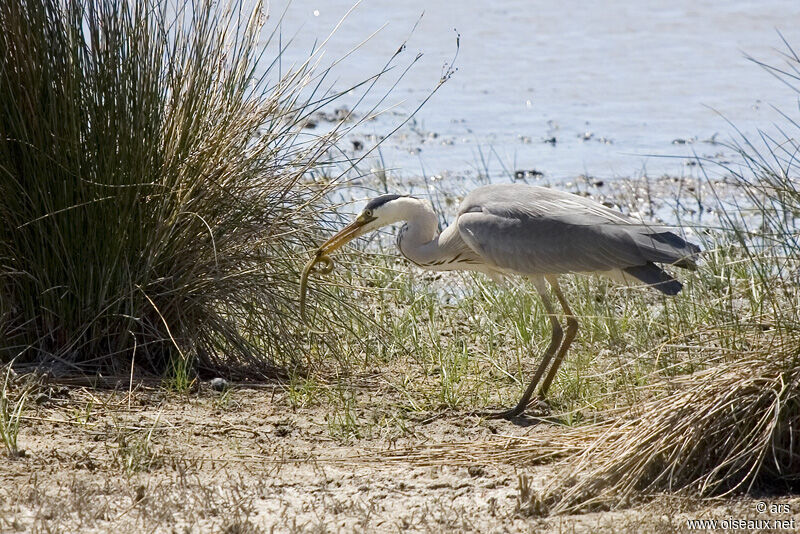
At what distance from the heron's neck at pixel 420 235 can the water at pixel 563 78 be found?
2483 millimetres

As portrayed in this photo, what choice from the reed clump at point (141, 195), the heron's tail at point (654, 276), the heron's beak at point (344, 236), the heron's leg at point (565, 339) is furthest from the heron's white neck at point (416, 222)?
the heron's tail at point (654, 276)

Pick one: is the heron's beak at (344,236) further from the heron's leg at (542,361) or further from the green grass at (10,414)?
the green grass at (10,414)

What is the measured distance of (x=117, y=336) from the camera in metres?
5.24

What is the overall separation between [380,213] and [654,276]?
1.30 meters

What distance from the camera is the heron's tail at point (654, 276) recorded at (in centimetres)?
520

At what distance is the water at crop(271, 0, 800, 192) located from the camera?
410 inches

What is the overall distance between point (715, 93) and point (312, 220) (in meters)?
7.50

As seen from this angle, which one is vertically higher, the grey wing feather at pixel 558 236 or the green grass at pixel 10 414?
the grey wing feather at pixel 558 236

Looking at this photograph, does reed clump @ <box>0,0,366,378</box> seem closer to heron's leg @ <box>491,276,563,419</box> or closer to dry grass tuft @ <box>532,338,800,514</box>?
heron's leg @ <box>491,276,563,419</box>

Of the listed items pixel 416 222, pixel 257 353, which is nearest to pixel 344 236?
pixel 416 222

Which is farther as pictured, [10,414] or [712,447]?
[10,414]

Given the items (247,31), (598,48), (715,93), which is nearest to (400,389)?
(247,31)

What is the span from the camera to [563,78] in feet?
43.2

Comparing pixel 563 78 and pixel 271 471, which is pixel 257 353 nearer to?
pixel 271 471
